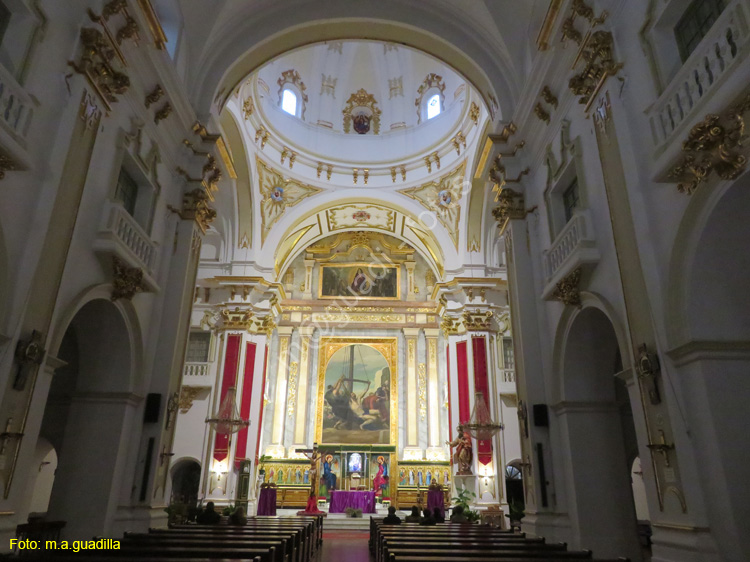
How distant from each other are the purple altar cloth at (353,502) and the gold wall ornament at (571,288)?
11773 mm

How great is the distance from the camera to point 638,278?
5.89 meters

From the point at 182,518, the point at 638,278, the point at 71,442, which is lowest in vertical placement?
the point at 182,518

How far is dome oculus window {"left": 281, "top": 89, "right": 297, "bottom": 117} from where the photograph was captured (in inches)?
705

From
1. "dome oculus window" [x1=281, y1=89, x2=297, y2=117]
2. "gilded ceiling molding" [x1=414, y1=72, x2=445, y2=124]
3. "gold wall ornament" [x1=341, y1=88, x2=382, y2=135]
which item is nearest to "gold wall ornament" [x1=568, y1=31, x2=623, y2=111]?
"gilded ceiling molding" [x1=414, y1=72, x2=445, y2=124]

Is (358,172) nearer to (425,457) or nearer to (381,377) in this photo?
(381,377)

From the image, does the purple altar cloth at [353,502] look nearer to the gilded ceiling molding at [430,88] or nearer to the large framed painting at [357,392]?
the large framed painting at [357,392]

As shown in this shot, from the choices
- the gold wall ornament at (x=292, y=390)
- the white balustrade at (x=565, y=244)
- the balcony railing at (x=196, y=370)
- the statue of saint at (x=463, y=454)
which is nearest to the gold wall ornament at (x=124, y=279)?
the white balustrade at (x=565, y=244)

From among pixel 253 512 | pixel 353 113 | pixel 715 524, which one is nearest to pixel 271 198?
pixel 353 113

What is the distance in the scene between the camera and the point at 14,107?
5250mm

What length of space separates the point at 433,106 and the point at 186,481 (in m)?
14.3

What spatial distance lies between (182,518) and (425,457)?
9635 mm

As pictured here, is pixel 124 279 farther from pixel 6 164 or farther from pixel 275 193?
pixel 275 193

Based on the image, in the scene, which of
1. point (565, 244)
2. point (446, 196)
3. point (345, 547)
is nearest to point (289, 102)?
point (446, 196)

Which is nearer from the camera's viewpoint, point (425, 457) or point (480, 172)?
point (480, 172)
